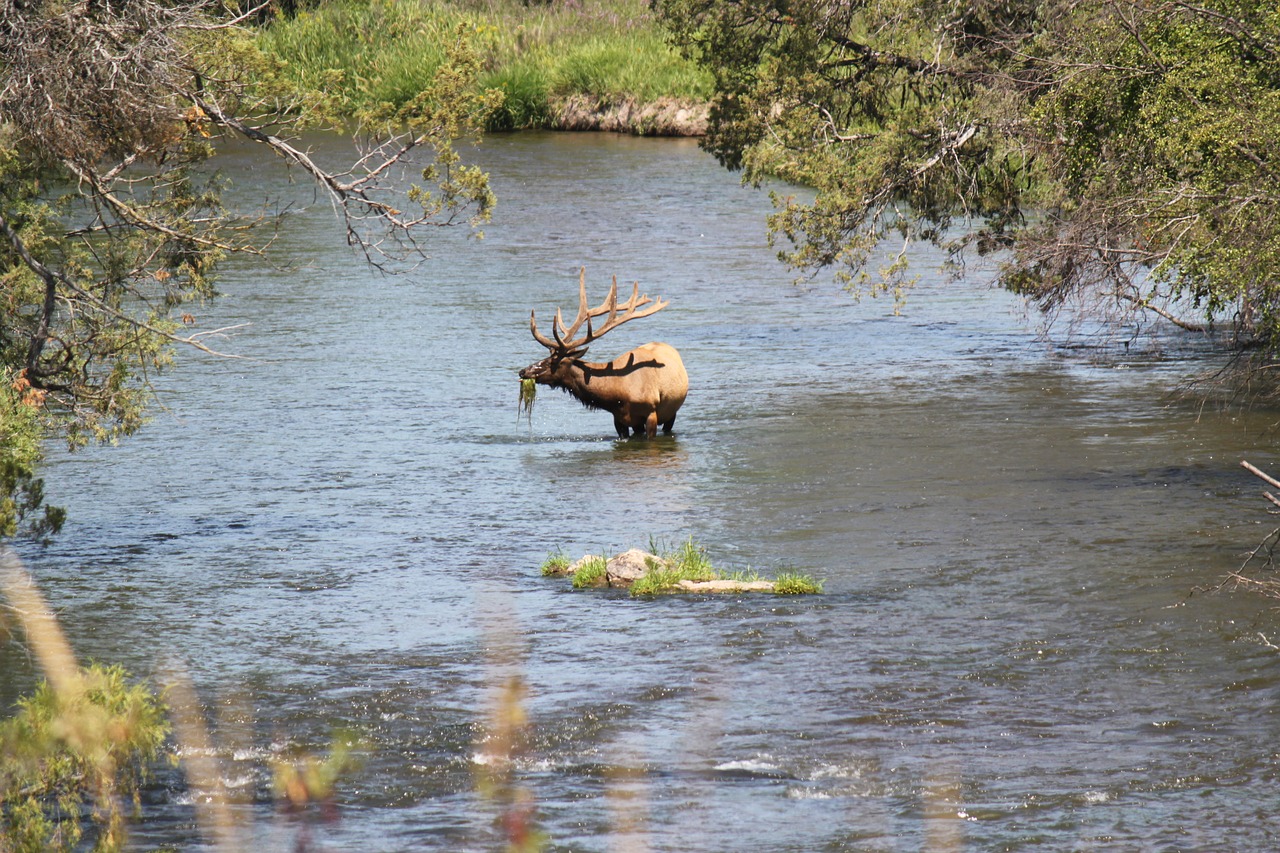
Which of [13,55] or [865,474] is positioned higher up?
[13,55]

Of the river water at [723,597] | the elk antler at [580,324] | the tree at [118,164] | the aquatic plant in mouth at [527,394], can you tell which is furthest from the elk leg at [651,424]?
the tree at [118,164]

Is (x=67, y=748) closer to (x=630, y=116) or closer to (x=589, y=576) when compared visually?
(x=589, y=576)

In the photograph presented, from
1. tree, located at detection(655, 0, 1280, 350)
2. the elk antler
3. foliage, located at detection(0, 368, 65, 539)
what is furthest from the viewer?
the elk antler

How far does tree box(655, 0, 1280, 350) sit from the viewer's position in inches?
499

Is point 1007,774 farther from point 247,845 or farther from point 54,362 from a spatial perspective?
point 54,362

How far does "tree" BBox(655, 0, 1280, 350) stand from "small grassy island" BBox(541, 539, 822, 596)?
13.1 ft

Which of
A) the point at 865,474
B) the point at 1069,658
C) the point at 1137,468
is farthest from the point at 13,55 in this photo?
the point at 1137,468

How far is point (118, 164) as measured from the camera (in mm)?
11945

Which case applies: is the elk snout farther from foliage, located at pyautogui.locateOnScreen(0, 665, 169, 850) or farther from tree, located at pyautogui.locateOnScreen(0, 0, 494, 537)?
foliage, located at pyautogui.locateOnScreen(0, 665, 169, 850)

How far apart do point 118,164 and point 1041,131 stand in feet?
27.5

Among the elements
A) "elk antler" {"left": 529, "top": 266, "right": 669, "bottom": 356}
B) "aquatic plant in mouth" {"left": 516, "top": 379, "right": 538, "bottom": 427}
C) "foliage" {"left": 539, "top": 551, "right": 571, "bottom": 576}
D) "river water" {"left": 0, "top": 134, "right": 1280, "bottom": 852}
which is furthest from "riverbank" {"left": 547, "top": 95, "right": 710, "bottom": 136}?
"foliage" {"left": 539, "top": 551, "right": 571, "bottom": 576}

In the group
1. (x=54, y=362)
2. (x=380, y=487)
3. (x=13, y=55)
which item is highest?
(x=13, y=55)

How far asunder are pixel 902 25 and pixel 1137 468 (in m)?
6.81

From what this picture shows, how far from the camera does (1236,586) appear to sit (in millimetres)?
11266
